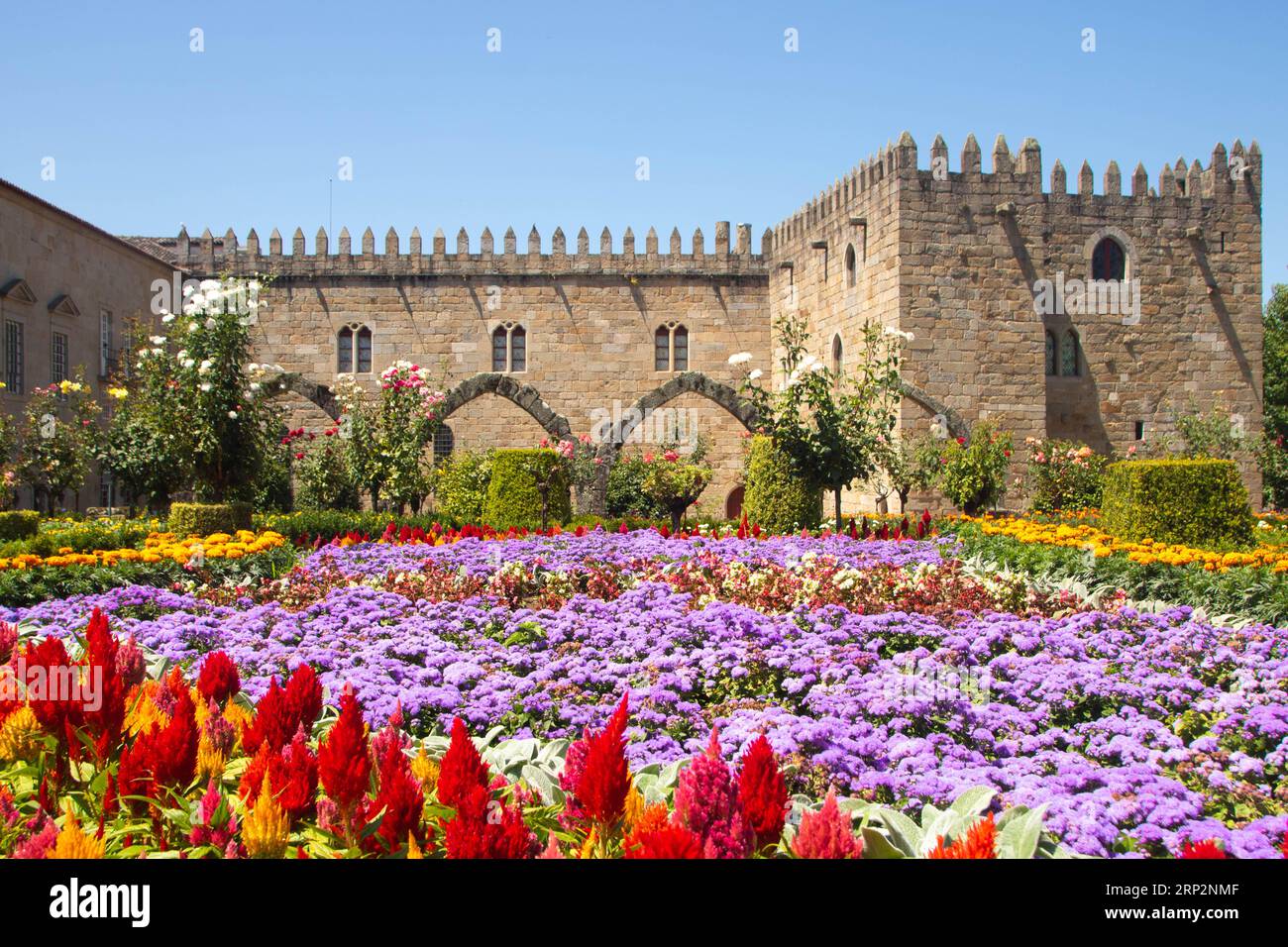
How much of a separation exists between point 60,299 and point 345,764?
2423 centimetres

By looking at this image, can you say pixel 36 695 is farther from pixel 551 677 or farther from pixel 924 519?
pixel 924 519

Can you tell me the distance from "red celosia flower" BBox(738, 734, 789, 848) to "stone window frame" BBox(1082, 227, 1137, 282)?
61.1 ft

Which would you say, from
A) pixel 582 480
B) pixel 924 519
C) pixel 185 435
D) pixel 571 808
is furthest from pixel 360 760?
pixel 582 480

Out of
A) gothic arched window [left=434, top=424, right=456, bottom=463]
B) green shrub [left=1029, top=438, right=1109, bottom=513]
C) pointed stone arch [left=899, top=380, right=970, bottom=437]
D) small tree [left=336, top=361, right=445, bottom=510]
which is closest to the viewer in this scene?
small tree [left=336, top=361, right=445, bottom=510]

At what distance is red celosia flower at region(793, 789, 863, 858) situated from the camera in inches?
78.9

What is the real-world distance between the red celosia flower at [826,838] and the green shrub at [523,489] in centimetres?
1121

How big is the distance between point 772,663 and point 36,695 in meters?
2.79

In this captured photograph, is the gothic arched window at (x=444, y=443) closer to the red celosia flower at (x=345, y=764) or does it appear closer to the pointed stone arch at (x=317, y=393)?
the pointed stone arch at (x=317, y=393)

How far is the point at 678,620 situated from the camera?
17.3ft

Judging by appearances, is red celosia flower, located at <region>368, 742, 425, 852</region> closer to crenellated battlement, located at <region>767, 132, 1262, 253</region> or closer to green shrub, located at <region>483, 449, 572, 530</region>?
green shrub, located at <region>483, 449, 572, 530</region>

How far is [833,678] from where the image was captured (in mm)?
4512

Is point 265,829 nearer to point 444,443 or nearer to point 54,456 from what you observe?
point 54,456

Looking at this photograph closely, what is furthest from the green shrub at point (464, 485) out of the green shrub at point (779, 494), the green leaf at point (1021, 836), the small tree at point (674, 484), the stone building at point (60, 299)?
the green leaf at point (1021, 836)

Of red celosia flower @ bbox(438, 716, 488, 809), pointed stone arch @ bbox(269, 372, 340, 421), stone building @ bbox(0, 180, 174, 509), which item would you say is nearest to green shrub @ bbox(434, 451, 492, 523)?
pointed stone arch @ bbox(269, 372, 340, 421)
